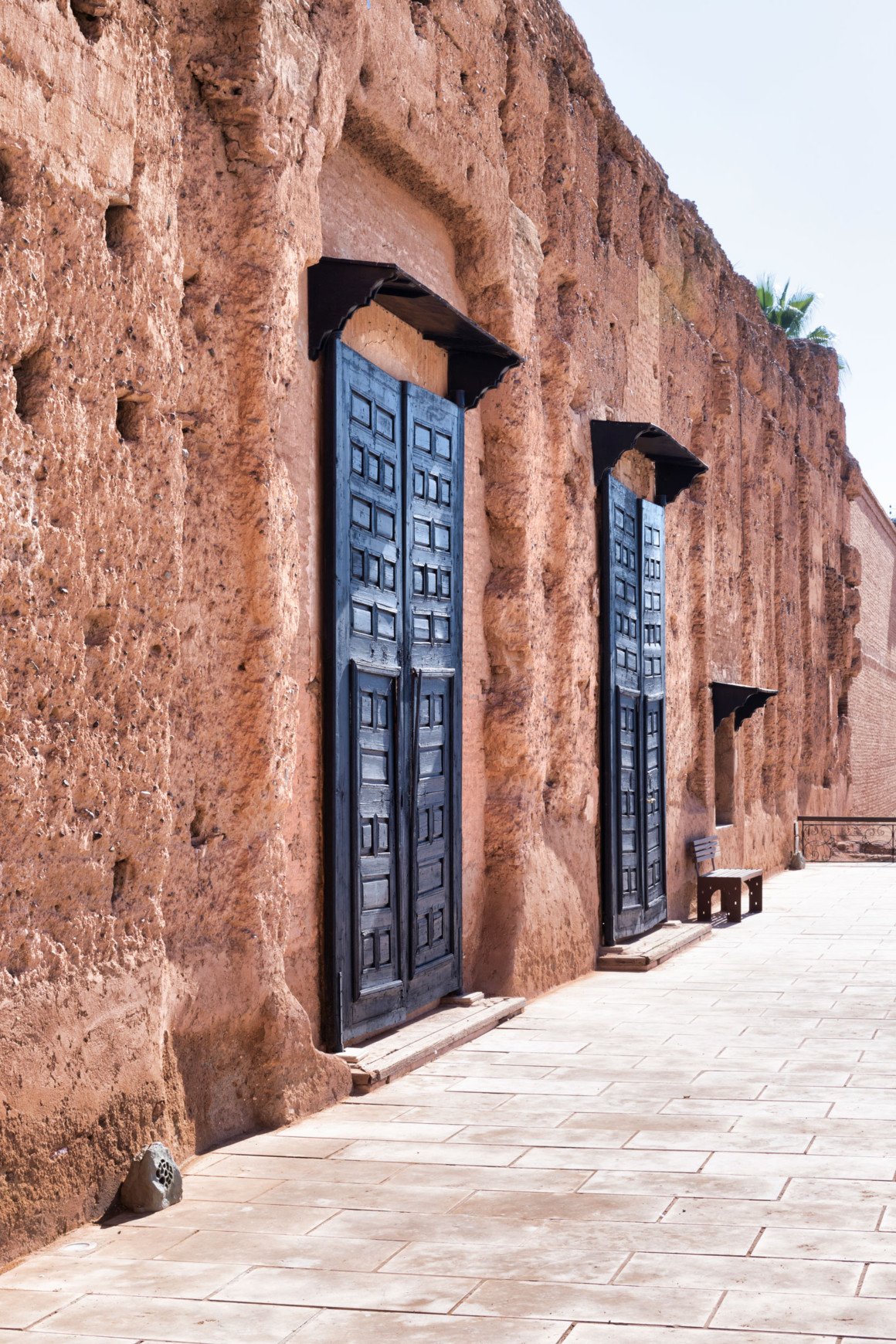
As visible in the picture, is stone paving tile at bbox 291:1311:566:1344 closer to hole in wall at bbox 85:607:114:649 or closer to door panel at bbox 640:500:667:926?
hole in wall at bbox 85:607:114:649

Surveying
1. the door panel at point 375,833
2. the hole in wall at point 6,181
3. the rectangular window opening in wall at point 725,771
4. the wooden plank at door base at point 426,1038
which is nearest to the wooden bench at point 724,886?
the rectangular window opening in wall at point 725,771

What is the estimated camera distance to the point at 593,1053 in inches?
257

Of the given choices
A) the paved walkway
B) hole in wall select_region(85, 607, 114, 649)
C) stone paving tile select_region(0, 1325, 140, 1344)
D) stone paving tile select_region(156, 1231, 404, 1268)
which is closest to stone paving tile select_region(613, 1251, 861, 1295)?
the paved walkway

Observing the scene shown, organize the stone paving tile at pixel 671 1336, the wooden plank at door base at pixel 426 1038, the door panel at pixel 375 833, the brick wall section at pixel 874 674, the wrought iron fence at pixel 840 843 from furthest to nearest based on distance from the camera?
1. the brick wall section at pixel 874 674
2. the wrought iron fence at pixel 840 843
3. the door panel at pixel 375 833
4. the wooden plank at door base at pixel 426 1038
5. the stone paving tile at pixel 671 1336

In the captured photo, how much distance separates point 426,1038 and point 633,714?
4.40 metres

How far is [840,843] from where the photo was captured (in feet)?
67.7

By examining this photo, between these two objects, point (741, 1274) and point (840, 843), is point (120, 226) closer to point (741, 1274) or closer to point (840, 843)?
point (741, 1274)

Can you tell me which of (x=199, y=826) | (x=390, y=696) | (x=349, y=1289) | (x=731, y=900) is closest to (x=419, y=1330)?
(x=349, y=1289)

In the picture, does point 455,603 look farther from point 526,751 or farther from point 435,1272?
point 435,1272

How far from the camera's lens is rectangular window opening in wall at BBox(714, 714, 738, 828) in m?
14.7

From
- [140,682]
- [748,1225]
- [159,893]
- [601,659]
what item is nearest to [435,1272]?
[748,1225]

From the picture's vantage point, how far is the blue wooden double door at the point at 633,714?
9.81m

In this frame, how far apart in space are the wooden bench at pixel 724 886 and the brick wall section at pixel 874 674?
34.4ft

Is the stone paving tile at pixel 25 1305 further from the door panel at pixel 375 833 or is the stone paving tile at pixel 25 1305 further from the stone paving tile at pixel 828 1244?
the door panel at pixel 375 833
